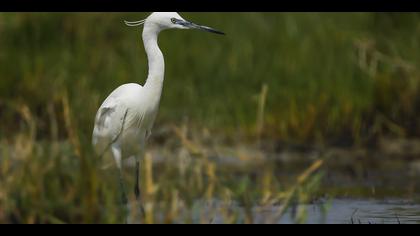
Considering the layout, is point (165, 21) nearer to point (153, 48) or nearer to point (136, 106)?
point (153, 48)

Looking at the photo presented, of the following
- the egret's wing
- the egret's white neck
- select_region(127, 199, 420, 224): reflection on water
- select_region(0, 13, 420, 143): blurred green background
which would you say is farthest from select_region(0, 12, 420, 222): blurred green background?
the egret's white neck

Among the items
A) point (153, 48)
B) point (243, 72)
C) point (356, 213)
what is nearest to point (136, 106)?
point (153, 48)

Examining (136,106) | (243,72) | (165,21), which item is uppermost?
(165,21)

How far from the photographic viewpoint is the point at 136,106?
21.1 ft

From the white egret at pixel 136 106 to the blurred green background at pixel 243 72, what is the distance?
1626 mm

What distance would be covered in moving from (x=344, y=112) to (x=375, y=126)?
35 centimetres

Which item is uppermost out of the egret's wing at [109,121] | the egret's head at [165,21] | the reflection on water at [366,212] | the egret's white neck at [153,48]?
the egret's head at [165,21]

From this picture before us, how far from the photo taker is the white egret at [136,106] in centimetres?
580

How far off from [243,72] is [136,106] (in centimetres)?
417

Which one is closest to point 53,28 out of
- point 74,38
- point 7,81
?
point 74,38

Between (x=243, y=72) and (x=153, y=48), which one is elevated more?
(x=153, y=48)

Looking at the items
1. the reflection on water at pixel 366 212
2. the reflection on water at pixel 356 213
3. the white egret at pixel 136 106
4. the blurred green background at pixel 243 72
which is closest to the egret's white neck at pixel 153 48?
the white egret at pixel 136 106

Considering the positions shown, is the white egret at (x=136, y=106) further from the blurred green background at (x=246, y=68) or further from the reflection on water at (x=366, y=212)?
the blurred green background at (x=246, y=68)
